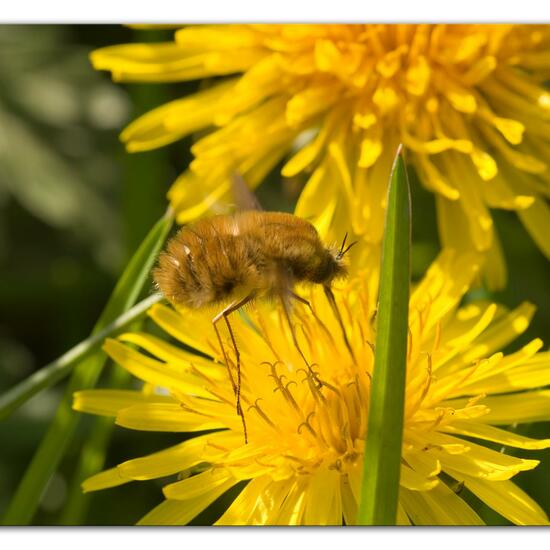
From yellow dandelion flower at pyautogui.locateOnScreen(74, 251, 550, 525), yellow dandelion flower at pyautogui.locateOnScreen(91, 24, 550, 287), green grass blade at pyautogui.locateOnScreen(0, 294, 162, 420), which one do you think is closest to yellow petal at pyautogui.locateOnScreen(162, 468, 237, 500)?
yellow dandelion flower at pyautogui.locateOnScreen(74, 251, 550, 525)

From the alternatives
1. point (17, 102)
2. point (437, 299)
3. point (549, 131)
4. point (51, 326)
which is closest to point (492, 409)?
point (437, 299)

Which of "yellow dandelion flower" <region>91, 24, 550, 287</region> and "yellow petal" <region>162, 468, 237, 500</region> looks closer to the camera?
"yellow petal" <region>162, 468, 237, 500</region>

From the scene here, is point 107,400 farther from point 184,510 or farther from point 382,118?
point 382,118

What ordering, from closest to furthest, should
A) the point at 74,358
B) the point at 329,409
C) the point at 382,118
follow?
the point at 329,409 < the point at 74,358 < the point at 382,118

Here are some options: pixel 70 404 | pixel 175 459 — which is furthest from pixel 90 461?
pixel 175 459

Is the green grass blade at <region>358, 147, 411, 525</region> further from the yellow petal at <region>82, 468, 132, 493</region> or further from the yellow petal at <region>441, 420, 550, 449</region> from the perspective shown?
the yellow petal at <region>82, 468, 132, 493</region>

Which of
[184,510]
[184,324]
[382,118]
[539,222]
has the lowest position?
[184,510]

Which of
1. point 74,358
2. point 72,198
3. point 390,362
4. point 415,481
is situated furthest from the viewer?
point 72,198
